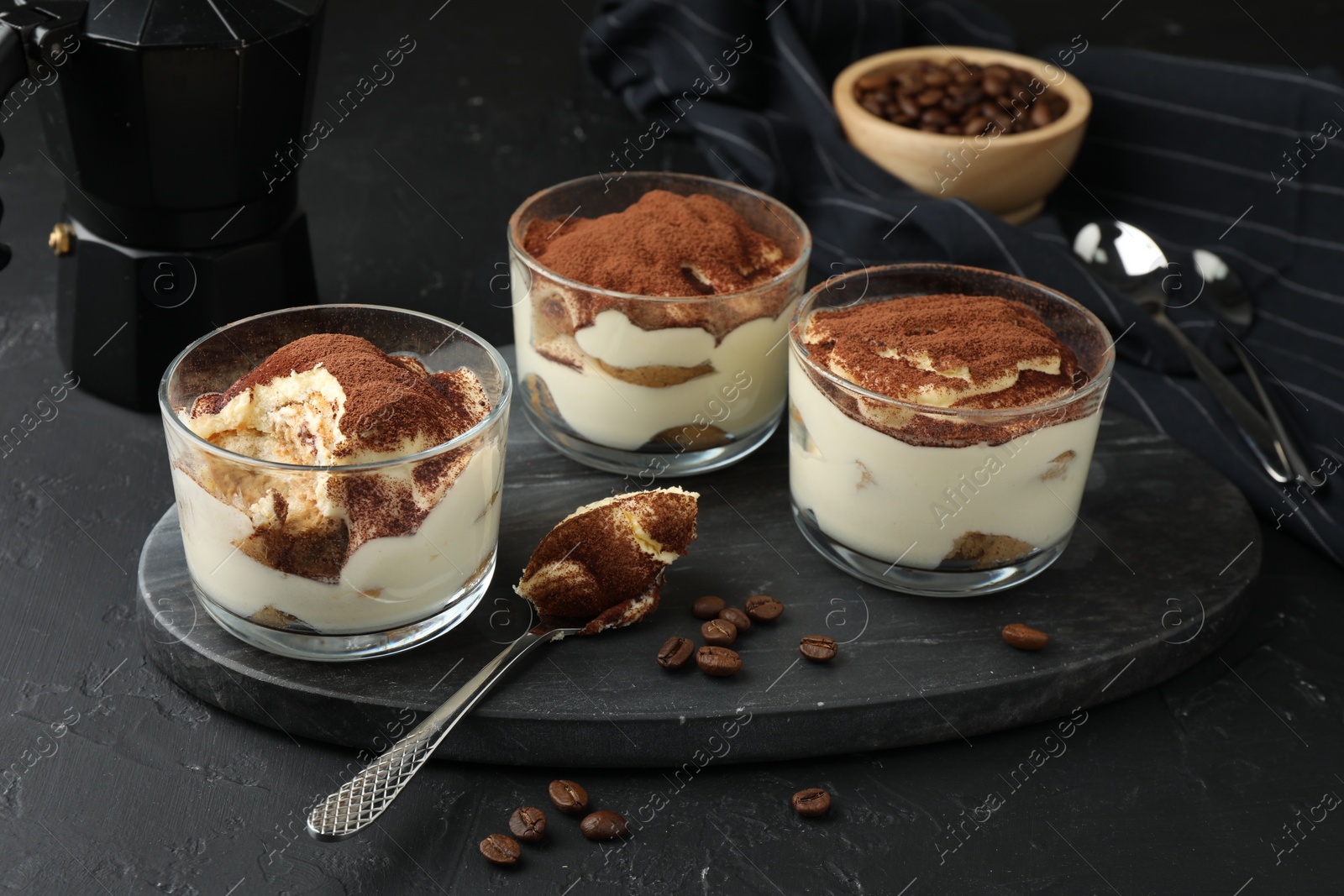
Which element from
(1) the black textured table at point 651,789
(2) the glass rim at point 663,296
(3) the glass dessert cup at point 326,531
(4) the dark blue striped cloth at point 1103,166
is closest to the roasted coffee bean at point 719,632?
(1) the black textured table at point 651,789

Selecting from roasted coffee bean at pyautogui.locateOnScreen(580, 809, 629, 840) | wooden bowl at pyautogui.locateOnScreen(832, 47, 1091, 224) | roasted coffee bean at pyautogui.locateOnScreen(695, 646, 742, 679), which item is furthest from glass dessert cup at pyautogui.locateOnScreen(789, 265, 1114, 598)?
wooden bowl at pyautogui.locateOnScreen(832, 47, 1091, 224)

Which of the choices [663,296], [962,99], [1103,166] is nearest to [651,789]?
[663,296]

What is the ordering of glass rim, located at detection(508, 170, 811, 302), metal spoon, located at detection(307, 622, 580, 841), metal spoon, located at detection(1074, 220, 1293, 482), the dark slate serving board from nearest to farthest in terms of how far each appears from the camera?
1. metal spoon, located at detection(307, 622, 580, 841)
2. the dark slate serving board
3. glass rim, located at detection(508, 170, 811, 302)
4. metal spoon, located at detection(1074, 220, 1293, 482)

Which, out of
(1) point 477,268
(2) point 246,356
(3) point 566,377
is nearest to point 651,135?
(1) point 477,268

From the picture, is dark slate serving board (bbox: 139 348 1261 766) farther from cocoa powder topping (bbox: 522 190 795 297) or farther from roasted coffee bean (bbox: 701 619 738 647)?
cocoa powder topping (bbox: 522 190 795 297)

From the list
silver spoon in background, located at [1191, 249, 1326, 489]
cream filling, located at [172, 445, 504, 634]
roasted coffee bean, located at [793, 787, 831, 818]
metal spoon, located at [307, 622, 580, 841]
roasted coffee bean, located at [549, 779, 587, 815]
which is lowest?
silver spoon in background, located at [1191, 249, 1326, 489]
